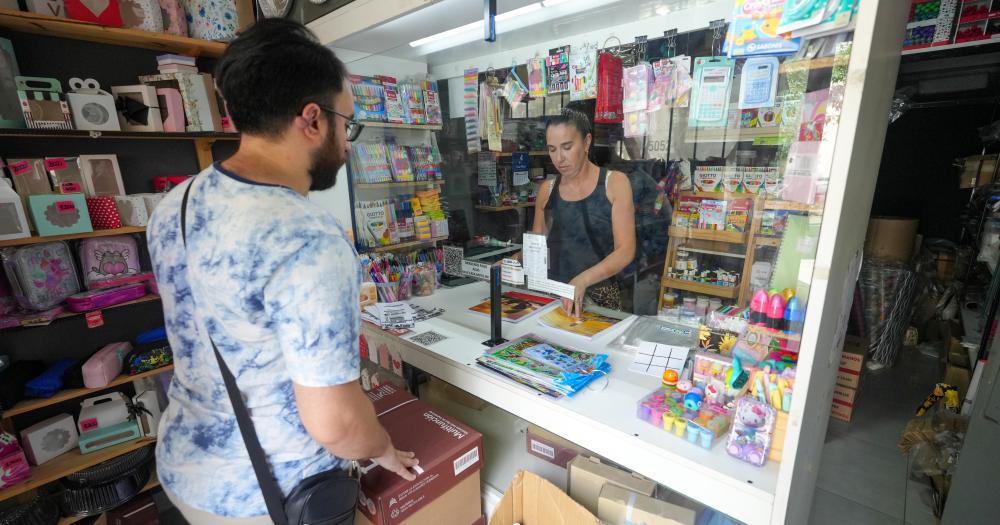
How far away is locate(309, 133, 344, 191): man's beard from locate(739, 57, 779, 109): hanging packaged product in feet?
3.71

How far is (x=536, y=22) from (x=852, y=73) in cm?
128

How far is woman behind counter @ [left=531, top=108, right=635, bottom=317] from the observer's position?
179 centimetres

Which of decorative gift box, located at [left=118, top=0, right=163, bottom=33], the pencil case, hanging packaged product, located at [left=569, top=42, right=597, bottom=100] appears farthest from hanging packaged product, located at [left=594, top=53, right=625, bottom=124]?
the pencil case

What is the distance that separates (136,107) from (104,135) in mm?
209

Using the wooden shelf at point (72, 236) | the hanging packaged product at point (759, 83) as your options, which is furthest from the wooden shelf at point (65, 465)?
the hanging packaged product at point (759, 83)

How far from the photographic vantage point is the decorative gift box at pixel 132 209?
2.11 m

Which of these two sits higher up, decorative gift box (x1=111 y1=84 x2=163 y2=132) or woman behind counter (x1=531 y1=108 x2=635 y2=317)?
decorative gift box (x1=111 y1=84 x2=163 y2=132)

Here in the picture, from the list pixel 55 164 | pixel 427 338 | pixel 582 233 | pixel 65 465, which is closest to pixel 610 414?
pixel 427 338

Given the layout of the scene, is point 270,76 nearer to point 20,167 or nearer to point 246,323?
point 246,323

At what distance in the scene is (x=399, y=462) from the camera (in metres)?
1.17

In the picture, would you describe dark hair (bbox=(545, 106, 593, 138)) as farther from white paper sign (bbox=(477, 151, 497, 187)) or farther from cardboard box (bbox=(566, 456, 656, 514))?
cardboard box (bbox=(566, 456, 656, 514))

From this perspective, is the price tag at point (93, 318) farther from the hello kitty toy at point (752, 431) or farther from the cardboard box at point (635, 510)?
the hello kitty toy at point (752, 431)

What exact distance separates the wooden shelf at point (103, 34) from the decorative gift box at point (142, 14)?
0.16 feet

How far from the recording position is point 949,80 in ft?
10.2
